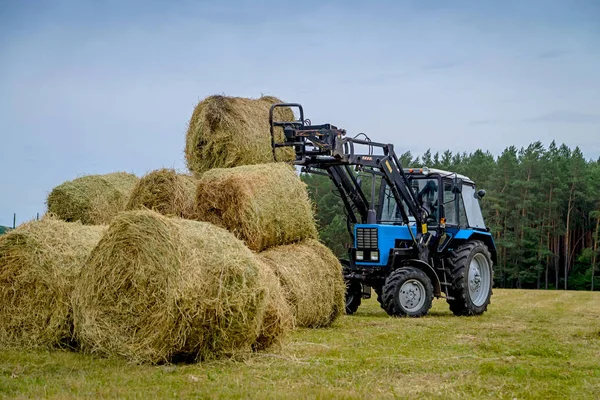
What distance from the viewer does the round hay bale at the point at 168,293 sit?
7.60 meters

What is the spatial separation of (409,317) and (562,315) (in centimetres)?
419

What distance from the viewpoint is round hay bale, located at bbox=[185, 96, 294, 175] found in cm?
1235

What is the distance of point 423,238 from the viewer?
1420 cm

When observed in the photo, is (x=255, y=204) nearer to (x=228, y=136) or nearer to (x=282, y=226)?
(x=282, y=226)

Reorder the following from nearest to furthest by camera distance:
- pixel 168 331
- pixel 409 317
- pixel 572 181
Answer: pixel 168 331, pixel 409 317, pixel 572 181

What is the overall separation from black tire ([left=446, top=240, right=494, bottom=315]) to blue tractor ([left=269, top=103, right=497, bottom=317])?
0.06ft

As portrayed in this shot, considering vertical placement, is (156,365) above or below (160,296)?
below

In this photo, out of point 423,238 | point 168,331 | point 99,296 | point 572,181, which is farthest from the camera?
point 572,181

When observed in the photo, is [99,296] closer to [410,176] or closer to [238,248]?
[238,248]

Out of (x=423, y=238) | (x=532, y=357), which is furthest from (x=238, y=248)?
(x=423, y=238)

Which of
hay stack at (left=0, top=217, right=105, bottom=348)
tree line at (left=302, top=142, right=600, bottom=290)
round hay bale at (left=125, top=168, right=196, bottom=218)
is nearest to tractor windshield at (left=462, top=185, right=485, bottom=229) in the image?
round hay bale at (left=125, top=168, right=196, bottom=218)

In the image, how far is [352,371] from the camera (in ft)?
23.7

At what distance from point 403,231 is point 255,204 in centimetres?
456

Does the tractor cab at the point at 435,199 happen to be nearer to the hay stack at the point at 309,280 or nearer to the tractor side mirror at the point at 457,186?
the tractor side mirror at the point at 457,186
